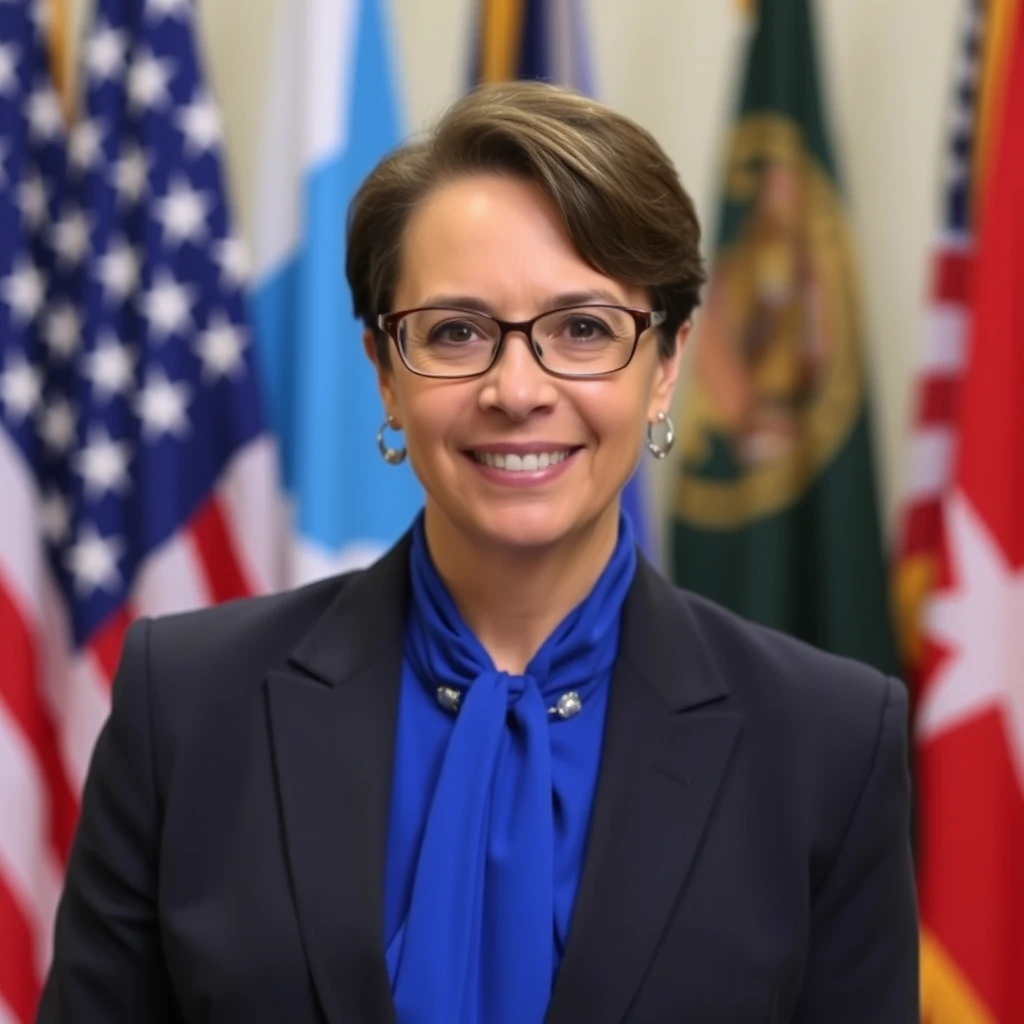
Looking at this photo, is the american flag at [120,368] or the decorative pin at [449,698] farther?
the american flag at [120,368]

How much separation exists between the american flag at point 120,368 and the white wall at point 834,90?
0.34 metres

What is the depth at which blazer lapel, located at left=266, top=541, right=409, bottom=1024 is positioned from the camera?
142 centimetres

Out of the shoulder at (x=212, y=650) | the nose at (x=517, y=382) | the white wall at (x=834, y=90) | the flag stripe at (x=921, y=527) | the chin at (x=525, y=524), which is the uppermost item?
the white wall at (x=834, y=90)

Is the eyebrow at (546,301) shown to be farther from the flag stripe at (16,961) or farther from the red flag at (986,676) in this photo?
the flag stripe at (16,961)

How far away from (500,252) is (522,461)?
20 cm

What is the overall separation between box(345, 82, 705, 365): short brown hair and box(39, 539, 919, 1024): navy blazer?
0.33 m

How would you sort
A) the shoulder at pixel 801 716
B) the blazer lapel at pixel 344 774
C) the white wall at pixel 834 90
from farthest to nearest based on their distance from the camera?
1. the white wall at pixel 834 90
2. the shoulder at pixel 801 716
3. the blazer lapel at pixel 344 774

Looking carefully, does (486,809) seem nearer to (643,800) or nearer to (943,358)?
(643,800)

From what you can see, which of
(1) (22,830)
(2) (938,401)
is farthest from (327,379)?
(2) (938,401)

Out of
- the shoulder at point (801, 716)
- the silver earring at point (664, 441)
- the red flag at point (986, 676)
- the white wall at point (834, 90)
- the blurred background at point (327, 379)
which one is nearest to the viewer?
the shoulder at point (801, 716)

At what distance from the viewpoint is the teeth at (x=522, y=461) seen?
4.89 ft

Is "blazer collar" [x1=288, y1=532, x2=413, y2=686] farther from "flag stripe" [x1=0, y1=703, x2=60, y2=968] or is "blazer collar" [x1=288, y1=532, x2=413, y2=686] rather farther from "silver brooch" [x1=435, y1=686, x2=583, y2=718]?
"flag stripe" [x1=0, y1=703, x2=60, y2=968]

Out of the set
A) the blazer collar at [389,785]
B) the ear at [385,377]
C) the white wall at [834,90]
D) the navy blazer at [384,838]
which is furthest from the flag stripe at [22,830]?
the ear at [385,377]

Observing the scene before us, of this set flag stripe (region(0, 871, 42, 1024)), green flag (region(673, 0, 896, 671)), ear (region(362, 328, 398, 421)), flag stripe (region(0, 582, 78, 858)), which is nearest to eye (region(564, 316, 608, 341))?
ear (region(362, 328, 398, 421))
